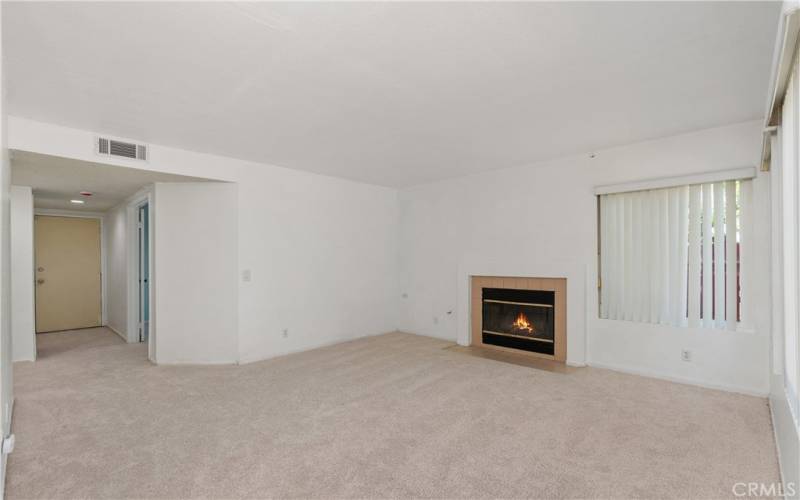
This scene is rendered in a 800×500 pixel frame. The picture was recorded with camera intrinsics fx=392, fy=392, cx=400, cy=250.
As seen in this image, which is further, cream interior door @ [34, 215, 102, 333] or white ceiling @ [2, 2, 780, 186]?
cream interior door @ [34, 215, 102, 333]

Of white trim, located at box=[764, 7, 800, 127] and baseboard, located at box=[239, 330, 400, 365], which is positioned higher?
white trim, located at box=[764, 7, 800, 127]

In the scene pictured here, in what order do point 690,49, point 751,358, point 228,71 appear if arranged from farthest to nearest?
1. point 751,358
2. point 228,71
3. point 690,49

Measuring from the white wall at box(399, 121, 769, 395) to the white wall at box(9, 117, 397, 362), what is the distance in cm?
55

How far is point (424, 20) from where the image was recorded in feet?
6.41

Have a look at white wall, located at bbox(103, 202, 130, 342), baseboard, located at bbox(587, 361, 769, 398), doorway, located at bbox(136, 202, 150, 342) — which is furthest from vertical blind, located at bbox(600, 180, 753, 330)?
white wall, located at bbox(103, 202, 130, 342)

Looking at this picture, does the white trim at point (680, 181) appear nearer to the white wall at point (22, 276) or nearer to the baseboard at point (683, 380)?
the baseboard at point (683, 380)

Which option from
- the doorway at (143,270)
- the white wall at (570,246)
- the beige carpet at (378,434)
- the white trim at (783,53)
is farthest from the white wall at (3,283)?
the white wall at (570,246)

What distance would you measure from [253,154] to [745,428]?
5061mm

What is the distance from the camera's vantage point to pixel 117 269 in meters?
6.67

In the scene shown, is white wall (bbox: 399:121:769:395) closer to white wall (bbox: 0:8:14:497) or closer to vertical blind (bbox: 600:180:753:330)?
vertical blind (bbox: 600:180:753:330)

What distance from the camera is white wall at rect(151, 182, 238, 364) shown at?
15.4ft

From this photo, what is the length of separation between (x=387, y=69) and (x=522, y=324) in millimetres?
3788

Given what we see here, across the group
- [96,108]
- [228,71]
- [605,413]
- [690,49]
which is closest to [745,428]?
[605,413]

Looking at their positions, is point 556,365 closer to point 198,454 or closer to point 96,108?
point 198,454
